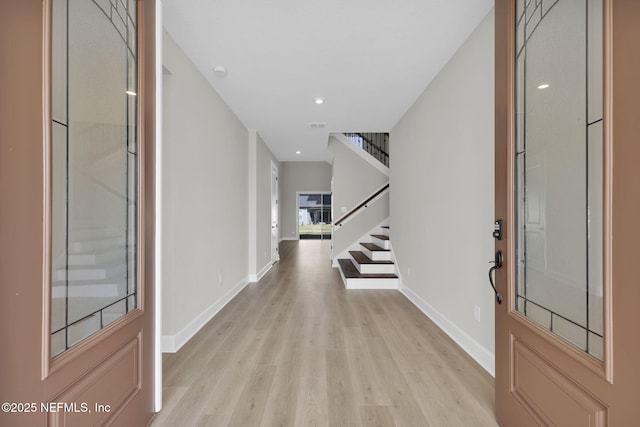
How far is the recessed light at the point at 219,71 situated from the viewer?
2802 mm

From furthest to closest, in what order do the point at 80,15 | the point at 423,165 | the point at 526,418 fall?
the point at 423,165, the point at 526,418, the point at 80,15

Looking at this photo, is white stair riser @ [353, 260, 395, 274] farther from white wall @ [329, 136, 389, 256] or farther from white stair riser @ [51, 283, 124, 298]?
white stair riser @ [51, 283, 124, 298]

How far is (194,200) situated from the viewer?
2.81 metres

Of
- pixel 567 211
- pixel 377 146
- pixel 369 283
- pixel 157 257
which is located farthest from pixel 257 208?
pixel 567 211

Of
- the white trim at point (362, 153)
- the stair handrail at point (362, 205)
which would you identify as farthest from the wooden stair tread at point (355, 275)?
the white trim at point (362, 153)

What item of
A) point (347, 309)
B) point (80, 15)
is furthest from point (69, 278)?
point (347, 309)

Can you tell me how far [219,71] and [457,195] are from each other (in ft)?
8.68

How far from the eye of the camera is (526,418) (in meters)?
1.33

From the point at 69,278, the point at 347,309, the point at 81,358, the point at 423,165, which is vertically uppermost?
the point at 423,165

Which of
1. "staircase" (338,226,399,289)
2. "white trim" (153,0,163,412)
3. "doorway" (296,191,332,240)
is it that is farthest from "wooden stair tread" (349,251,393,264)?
"doorway" (296,191,332,240)

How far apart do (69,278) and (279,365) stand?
1587 mm

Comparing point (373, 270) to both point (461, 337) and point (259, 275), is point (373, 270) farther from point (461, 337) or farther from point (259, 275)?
point (461, 337)

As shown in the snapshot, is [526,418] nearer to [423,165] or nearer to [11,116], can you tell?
[11,116]

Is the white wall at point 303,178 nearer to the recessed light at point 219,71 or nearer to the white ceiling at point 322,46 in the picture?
the white ceiling at point 322,46
